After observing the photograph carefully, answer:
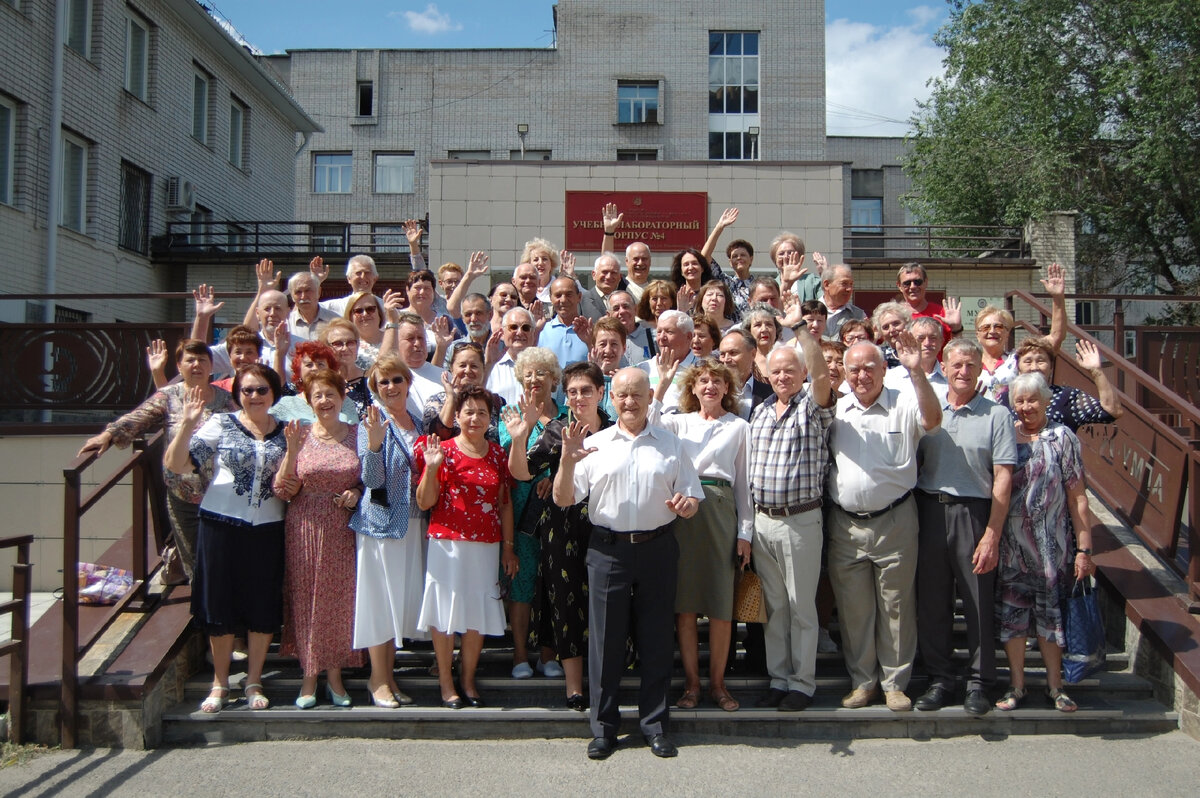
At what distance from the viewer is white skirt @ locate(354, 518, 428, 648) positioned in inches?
189

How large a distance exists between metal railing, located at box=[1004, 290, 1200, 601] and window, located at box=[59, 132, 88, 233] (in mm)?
15036

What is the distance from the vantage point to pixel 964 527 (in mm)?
4836

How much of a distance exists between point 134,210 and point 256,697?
1491cm

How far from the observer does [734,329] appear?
5.48 m

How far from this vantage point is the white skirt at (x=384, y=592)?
4.79m

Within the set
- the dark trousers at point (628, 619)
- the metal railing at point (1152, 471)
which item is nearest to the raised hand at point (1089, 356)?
the metal railing at point (1152, 471)

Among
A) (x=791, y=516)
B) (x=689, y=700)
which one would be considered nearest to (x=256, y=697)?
(x=689, y=700)

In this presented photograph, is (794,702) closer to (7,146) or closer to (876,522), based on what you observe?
(876,522)

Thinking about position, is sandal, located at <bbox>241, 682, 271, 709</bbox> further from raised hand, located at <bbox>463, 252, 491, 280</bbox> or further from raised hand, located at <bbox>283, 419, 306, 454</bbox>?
raised hand, located at <bbox>463, 252, 491, 280</bbox>

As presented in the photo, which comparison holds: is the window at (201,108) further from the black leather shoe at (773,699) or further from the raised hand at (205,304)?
the black leather shoe at (773,699)

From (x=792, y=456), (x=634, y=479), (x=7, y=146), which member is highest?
(x=7, y=146)

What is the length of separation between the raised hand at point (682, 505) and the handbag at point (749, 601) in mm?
703

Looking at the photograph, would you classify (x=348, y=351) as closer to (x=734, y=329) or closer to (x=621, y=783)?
(x=734, y=329)

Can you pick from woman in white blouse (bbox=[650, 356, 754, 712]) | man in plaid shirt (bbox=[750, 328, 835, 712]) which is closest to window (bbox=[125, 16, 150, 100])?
woman in white blouse (bbox=[650, 356, 754, 712])
